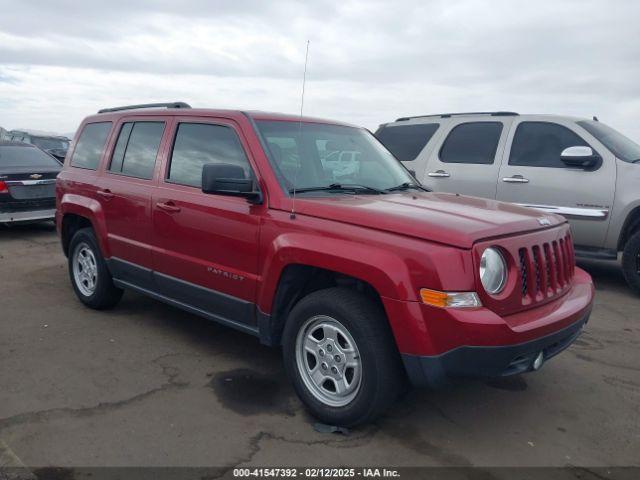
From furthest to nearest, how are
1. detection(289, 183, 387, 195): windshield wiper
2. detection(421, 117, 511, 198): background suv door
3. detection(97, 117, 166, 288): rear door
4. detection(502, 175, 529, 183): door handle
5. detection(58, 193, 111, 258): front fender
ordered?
detection(421, 117, 511, 198): background suv door < detection(502, 175, 529, 183): door handle < detection(58, 193, 111, 258): front fender < detection(97, 117, 166, 288): rear door < detection(289, 183, 387, 195): windshield wiper

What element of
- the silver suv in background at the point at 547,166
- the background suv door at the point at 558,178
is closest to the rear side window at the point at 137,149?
the silver suv in background at the point at 547,166

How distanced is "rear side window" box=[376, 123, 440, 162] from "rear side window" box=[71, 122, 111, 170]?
12.6ft

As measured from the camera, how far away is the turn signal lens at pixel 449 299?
288 centimetres

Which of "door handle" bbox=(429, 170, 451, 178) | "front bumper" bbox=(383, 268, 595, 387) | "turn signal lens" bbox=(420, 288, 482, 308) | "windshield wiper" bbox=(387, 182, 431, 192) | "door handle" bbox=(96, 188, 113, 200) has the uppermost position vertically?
"windshield wiper" bbox=(387, 182, 431, 192)

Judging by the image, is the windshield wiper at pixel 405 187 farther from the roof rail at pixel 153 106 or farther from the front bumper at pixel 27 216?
the front bumper at pixel 27 216

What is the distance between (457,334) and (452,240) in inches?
18.7

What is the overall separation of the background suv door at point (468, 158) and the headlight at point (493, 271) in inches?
176

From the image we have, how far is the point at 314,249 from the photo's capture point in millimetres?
3332

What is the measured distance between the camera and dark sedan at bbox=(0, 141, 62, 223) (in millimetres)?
8891

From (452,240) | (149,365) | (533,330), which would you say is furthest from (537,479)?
(149,365)

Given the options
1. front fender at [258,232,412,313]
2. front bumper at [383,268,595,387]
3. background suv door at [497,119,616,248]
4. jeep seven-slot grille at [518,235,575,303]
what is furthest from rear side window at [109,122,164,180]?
background suv door at [497,119,616,248]

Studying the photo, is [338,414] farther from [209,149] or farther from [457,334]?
[209,149]

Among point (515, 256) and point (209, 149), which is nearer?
point (515, 256)

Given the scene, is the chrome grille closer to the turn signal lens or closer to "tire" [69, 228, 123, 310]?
"tire" [69, 228, 123, 310]
